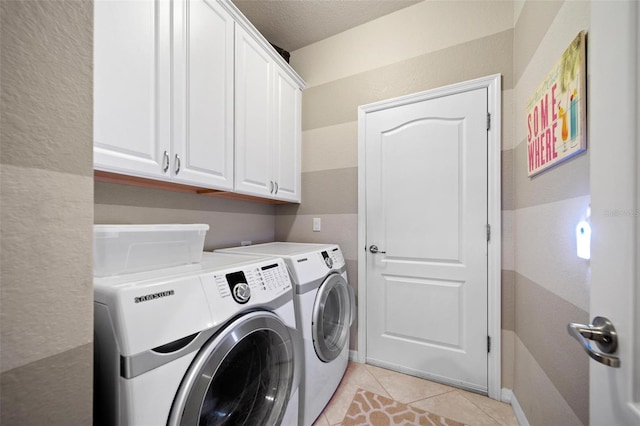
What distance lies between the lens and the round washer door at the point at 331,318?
54.8 inches

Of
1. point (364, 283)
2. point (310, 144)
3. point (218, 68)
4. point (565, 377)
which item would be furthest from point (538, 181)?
point (218, 68)

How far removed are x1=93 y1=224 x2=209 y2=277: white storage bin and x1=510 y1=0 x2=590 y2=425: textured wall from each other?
4.76 feet

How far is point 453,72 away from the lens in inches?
70.4

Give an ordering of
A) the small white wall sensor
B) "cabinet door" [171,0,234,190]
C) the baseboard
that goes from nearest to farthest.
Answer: the small white wall sensor, "cabinet door" [171,0,234,190], the baseboard

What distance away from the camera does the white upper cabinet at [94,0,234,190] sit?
1.00 meters

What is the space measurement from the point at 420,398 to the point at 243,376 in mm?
1243

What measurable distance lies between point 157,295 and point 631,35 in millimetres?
1202

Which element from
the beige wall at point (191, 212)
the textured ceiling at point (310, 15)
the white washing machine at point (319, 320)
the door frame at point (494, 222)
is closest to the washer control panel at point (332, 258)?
the white washing machine at point (319, 320)

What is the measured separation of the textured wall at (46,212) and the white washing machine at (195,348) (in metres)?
0.23

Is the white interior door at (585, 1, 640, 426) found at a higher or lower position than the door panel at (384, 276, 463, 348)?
higher

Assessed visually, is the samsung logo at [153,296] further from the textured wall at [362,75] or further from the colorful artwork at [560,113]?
the textured wall at [362,75]

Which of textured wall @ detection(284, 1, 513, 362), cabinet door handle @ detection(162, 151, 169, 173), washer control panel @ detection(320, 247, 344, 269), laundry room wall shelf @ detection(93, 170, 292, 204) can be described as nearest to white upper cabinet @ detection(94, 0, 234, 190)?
cabinet door handle @ detection(162, 151, 169, 173)

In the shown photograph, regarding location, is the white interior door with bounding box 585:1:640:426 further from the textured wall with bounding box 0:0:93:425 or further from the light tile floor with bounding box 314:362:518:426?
the light tile floor with bounding box 314:362:518:426

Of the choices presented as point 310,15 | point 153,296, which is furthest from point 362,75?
point 153,296
